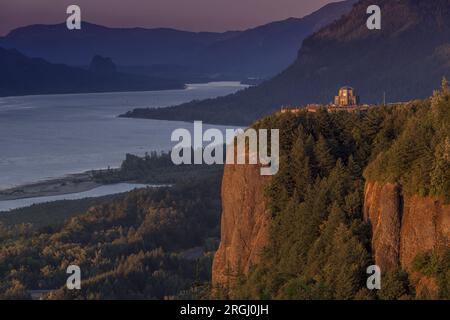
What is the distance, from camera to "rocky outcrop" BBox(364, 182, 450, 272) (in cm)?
2247

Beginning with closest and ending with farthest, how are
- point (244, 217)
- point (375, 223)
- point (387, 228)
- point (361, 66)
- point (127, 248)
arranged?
point (387, 228) < point (375, 223) < point (244, 217) < point (127, 248) < point (361, 66)

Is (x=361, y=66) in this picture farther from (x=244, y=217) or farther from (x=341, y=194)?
(x=341, y=194)

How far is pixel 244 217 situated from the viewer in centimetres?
2980

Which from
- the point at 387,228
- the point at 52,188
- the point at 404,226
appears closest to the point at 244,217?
the point at 387,228

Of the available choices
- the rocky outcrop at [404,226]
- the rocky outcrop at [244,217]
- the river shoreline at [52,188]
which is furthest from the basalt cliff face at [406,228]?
the river shoreline at [52,188]

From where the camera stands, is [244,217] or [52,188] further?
[52,188]

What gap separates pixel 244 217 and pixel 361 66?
13309 cm

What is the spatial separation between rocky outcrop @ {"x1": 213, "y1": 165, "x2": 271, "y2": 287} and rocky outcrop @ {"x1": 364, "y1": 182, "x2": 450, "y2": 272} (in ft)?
16.5

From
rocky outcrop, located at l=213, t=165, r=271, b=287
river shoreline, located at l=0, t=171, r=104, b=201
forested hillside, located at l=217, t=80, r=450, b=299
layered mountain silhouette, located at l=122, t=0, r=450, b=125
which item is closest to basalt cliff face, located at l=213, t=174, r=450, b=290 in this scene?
rocky outcrop, located at l=213, t=165, r=271, b=287

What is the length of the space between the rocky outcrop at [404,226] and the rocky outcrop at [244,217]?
5021 mm

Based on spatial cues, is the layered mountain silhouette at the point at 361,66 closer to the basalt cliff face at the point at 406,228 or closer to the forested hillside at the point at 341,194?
the forested hillside at the point at 341,194

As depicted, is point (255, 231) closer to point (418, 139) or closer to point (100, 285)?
point (418, 139)

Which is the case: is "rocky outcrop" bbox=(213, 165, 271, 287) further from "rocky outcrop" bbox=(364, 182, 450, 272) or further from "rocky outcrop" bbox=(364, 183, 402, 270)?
"rocky outcrop" bbox=(364, 182, 450, 272)

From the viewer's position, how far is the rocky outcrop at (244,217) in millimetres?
28922
